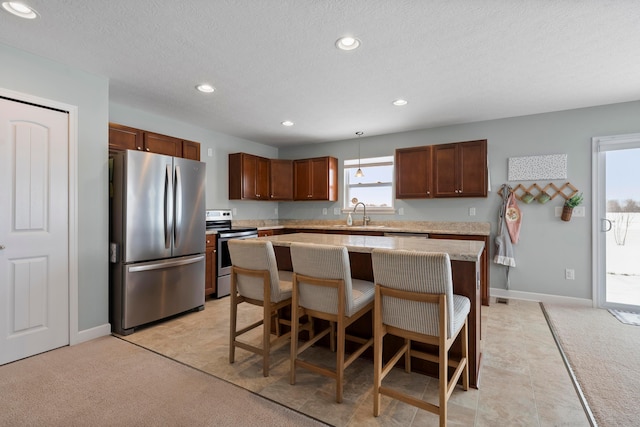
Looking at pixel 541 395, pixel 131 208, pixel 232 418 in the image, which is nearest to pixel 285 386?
pixel 232 418

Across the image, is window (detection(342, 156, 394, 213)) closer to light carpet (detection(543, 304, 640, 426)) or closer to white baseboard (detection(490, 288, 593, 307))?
white baseboard (detection(490, 288, 593, 307))

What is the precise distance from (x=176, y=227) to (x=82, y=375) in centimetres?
154

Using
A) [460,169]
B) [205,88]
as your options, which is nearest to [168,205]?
[205,88]

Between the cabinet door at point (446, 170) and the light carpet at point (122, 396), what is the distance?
3509 mm

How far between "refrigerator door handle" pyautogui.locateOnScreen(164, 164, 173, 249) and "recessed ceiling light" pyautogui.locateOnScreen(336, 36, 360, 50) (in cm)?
216

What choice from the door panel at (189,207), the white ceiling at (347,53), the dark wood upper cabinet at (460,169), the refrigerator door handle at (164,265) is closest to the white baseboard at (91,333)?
the refrigerator door handle at (164,265)

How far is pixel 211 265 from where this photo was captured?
4.12 m

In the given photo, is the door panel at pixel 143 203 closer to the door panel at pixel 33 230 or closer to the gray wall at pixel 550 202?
the door panel at pixel 33 230

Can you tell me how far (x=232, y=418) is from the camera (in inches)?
68.1

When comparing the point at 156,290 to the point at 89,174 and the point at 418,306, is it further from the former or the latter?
the point at 418,306

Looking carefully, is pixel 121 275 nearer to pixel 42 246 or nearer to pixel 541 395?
pixel 42 246

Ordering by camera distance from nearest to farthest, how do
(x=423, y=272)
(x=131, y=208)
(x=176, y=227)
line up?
(x=423, y=272) → (x=131, y=208) → (x=176, y=227)

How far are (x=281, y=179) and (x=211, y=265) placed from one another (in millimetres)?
2165

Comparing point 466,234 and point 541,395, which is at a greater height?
point 466,234
